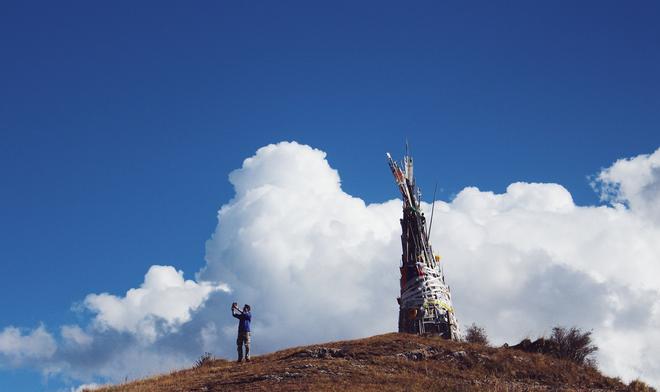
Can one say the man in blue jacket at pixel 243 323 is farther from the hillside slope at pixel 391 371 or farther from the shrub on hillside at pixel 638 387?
the shrub on hillside at pixel 638 387

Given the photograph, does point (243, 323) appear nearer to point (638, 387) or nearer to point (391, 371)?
point (391, 371)

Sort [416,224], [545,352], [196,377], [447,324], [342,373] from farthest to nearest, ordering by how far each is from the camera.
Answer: [416,224] → [447,324] → [545,352] → [196,377] → [342,373]

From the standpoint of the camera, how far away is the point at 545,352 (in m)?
29.5

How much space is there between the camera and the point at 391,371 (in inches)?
934

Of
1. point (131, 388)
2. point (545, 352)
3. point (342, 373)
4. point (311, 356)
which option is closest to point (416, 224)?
point (545, 352)

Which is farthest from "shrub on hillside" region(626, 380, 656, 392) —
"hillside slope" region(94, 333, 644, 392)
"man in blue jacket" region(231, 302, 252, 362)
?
"man in blue jacket" region(231, 302, 252, 362)

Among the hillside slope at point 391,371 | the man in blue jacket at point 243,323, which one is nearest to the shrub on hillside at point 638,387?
the hillside slope at point 391,371

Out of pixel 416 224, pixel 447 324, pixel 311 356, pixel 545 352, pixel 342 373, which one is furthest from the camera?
pixel 416 224

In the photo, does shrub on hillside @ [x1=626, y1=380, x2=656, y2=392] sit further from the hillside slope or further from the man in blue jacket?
the man in blue jacket

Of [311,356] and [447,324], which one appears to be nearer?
[311,356]

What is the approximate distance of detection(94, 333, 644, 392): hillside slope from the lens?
→ 2145cm

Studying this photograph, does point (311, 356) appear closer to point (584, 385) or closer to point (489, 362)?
point (489, 362)

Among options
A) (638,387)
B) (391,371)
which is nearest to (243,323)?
(391,371)

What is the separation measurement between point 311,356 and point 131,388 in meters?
6.88
